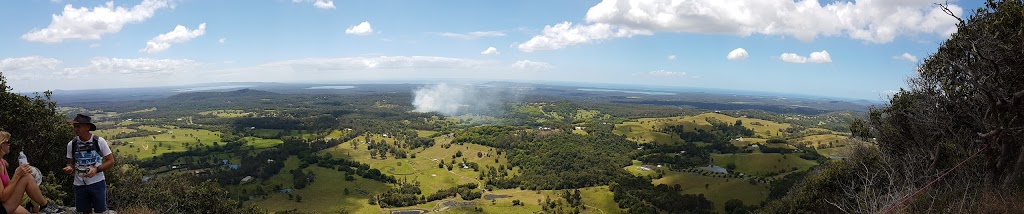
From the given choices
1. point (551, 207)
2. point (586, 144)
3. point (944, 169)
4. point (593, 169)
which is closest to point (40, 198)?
point (944, 169)

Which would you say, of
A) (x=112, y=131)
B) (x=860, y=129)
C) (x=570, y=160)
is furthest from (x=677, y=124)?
(x=112, y=131)

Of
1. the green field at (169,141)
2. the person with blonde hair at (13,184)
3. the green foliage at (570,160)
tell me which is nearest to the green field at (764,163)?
the green foliage at (570,160)

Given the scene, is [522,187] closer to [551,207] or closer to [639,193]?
[551,207]

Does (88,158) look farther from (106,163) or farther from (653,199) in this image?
(653,199)

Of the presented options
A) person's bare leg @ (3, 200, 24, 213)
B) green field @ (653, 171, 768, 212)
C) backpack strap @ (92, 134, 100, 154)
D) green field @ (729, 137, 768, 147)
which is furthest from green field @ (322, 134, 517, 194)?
person's bare leg @ (3, 200, 24, 213)

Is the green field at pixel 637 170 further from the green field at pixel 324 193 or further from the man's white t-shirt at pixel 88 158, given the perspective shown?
the man's white t-shirt at pixel 88 158

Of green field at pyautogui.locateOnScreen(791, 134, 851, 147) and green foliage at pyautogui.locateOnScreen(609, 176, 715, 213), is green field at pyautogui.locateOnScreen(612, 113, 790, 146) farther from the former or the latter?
green foliage at pyautogui.locateOnScreen(609, 176, 715, 213)
